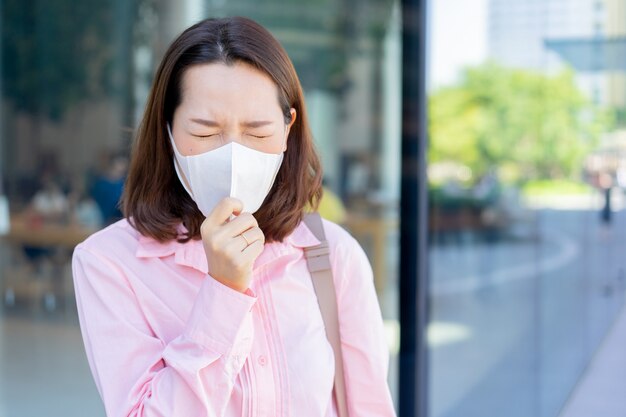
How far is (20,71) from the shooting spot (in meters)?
8.34

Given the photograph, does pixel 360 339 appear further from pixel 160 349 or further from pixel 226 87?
pixel 226 87

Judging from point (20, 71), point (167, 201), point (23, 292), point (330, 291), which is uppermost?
point (20, 71)

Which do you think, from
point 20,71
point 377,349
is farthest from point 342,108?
point 377,349

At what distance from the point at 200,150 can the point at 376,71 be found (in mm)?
11126

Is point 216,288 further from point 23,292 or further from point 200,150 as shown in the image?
point 23,292

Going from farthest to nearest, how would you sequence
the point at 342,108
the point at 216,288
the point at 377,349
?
the point at 342,108, the point at 377,349, the point at 216,288

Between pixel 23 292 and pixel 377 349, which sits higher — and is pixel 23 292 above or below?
below

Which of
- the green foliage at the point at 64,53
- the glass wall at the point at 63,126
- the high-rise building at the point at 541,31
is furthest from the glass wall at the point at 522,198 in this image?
the green foliage at the point at 64,53

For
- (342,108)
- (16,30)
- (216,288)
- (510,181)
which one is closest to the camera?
(216,288)

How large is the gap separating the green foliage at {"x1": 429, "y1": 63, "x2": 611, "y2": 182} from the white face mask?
3.71 meters

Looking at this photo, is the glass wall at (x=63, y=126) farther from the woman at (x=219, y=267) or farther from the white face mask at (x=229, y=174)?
the white face mask at (x=229, y=174)

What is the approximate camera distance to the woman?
1179 mm

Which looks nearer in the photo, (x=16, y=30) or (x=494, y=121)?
(x=494, y=121)

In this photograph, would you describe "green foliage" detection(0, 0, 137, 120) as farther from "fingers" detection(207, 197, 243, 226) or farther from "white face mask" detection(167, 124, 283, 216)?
"fingers" detection(207, 197, 243, 226)
